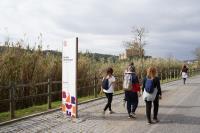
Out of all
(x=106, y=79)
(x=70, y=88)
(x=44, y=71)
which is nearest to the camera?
(x=70, y=88)

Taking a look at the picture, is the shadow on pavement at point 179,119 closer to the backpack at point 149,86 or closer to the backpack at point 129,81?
the backpack at point 149,86

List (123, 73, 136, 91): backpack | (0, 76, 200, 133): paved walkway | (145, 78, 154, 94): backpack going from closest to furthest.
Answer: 1. (0, 76, 200, 133): paved walkway
2. (145, 78, 154, 94): backpack
3. (123, 73, 136, 91): backpack

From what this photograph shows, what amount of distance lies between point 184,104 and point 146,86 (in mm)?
5422

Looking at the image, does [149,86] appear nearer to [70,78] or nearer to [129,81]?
[129,81]

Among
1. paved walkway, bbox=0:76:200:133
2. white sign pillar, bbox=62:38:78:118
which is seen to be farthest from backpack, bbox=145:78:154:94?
white sign pillar, bbox=62:38:78:118

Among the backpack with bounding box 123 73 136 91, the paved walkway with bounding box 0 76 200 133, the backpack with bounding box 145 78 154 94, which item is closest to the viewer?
the paved walkway with bounding box 0 76 200 133

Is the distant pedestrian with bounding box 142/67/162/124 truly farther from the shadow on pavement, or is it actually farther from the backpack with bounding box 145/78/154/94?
the shadow on pavement

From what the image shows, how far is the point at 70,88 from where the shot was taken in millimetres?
12812

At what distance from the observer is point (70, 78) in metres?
12.8

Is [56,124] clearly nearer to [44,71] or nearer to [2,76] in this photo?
[2,76]

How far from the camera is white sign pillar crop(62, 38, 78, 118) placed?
12.5m

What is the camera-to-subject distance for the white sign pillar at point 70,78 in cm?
1253

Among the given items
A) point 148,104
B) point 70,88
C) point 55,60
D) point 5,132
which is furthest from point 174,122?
point 55,60

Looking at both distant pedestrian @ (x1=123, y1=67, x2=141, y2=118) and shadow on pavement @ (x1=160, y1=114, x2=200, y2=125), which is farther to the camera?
distant pedestrian @ (x1=123, y1=67, x2=141, y2=118)
